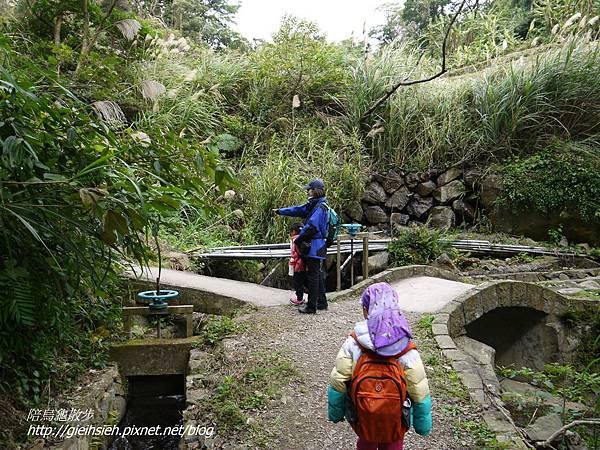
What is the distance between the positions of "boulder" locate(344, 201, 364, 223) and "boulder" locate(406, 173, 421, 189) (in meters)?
1.23

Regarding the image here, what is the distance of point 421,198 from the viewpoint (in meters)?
9.89

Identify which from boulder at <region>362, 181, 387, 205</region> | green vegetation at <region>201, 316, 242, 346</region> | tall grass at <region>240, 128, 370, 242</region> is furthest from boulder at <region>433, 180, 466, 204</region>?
green vegetation at <region>201, 316, 242, 346</region>

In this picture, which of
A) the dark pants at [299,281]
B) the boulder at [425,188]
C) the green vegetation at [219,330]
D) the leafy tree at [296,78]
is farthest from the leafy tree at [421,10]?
the green vegetation at [219,330]

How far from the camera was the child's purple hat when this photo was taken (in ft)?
7.15

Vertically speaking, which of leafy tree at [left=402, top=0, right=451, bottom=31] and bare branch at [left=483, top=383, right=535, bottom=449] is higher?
leafy tree at [left=402, top=0, right=451, bottom=31]

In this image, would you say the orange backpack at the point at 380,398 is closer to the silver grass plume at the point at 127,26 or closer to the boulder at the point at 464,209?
the silver grass plume at the point at 127,26

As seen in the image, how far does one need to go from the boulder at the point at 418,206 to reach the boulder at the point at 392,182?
0.42 m

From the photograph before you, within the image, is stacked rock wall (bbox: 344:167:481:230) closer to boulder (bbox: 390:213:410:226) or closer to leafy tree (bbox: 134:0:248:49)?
boulder (bbox: 390:213:410:226)

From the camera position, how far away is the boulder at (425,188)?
9.84 metres

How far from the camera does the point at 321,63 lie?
434 inches

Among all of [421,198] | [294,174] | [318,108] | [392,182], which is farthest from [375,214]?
[318,108]

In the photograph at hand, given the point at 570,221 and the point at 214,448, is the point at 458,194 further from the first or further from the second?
the point at 214,448

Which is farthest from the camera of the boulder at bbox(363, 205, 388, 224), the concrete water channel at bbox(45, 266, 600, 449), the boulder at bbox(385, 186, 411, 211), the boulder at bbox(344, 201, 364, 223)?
the boulder at bbox(385, 186, 411, 211)

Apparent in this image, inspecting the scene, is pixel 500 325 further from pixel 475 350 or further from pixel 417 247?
pixel 475 350
